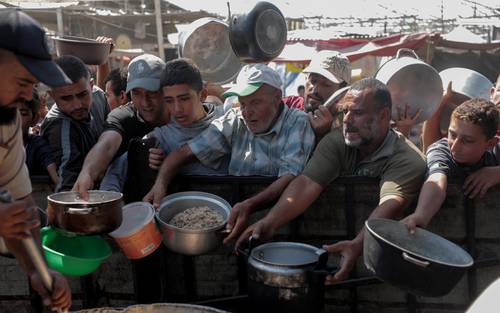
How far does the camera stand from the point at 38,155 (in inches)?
153

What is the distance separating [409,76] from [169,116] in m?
1.88

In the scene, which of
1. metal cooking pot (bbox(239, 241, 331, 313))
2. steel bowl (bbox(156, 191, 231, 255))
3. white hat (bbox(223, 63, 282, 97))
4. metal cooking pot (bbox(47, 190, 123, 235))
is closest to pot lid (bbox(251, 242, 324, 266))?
metal cooking pot (bbox(239, 241, 331, 313))

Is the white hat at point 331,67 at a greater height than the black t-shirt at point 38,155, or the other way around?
the white hat at point 331,67

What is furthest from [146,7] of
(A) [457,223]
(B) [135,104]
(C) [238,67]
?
(A) [457,223]

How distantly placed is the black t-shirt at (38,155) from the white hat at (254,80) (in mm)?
1311

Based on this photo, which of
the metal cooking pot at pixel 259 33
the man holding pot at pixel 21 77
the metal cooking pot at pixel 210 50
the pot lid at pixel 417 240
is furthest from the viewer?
the metal cooking pot at pixel 210 50

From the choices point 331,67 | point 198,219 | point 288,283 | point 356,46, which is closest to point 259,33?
point 331,67

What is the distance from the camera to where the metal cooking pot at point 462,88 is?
4.48 m

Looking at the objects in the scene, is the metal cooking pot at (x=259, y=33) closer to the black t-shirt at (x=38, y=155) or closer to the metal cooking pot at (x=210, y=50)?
the metal cooking pot at (x=210, y=50)

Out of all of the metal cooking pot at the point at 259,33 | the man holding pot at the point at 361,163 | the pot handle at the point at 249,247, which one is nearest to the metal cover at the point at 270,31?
the metal cooking pot at the point at 259,33

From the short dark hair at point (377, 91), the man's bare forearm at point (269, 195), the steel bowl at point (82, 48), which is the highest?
the steel bowl at point (82, 48)

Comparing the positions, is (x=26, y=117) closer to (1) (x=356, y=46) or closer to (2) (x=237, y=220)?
(2) (x=237, y=220)

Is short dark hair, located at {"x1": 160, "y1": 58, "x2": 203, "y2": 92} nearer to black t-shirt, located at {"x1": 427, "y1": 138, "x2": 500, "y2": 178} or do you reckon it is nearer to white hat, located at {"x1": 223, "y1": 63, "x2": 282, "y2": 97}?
white hat, located at {"x1": 223, "y1": 63, "x2": 282, "y2": 97}

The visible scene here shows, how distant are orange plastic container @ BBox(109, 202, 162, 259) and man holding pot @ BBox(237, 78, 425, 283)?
50 centimetres
